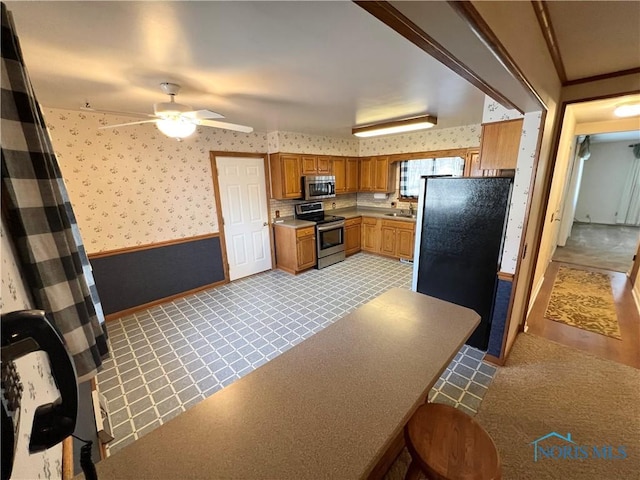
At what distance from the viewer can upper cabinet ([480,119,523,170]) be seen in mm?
2105

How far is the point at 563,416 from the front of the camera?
6.13 ft

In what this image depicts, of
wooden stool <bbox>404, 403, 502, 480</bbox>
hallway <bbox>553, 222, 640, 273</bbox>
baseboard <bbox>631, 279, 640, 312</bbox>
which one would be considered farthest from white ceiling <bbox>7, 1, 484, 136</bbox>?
hallway <bbox>553, 222, 640, 273</bbox>

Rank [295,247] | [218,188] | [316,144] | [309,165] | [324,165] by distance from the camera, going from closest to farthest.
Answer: [218,188]
[295,247]
[309,165]
[316,144]
[324,165]

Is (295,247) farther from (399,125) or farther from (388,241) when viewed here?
(399,125)

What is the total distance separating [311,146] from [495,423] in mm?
4408

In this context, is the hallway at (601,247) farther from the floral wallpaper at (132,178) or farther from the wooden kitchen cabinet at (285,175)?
the floral wallpaper at (132,178)

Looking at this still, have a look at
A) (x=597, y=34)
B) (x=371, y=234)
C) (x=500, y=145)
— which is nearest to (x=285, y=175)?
(x=371, y=234)

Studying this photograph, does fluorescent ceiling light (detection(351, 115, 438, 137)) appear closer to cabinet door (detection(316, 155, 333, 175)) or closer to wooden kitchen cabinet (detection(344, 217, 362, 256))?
cabinet door (detection(316, 155, 333, 175))

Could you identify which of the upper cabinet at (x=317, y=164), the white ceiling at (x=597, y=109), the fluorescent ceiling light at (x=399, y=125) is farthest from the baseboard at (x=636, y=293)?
the upper cabinet at (x=317, y=164)

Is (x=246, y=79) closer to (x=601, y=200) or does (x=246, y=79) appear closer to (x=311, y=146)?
(x=311, y=146)

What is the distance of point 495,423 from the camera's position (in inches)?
71.9

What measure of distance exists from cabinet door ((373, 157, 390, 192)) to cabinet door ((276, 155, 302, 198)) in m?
1.78

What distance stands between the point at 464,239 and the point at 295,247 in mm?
2658

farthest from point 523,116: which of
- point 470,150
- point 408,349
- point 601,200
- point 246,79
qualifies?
point 601,200
